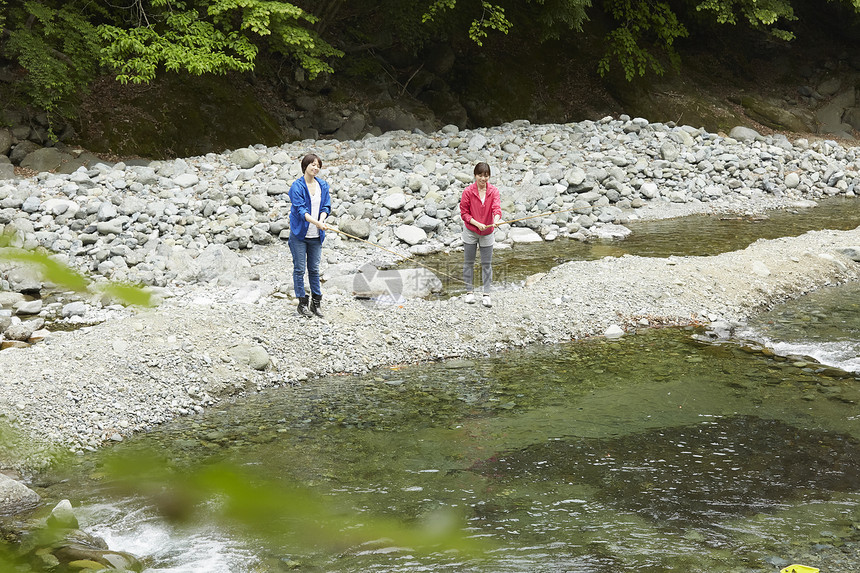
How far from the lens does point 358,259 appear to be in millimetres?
12977

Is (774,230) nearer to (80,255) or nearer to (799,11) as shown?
(80,255)

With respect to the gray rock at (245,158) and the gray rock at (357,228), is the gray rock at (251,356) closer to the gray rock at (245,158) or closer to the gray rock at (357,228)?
the gray rock at (357,228)

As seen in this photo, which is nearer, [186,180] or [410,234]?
[410,234]

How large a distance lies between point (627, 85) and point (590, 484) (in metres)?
20.9

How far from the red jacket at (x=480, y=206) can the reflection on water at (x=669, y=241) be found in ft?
6.53

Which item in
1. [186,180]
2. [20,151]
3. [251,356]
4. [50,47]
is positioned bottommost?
[251,356]

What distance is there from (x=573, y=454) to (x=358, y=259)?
7.18 metres

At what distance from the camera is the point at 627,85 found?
2453 centimetres

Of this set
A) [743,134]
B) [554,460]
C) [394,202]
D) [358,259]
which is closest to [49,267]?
[554,460]

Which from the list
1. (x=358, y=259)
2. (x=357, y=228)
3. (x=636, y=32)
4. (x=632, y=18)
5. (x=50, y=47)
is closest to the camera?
(x=358, y=259)

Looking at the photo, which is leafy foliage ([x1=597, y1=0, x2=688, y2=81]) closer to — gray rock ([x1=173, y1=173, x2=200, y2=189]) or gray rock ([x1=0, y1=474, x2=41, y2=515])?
gray rock ([x1=173, y1=173, x2=200, y2=189])

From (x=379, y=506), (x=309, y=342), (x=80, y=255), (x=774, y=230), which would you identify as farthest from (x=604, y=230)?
(x=379, y=506)

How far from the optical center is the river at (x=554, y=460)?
489 centimetres

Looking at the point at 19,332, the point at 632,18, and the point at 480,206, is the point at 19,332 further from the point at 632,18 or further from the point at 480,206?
the point at 632,18
